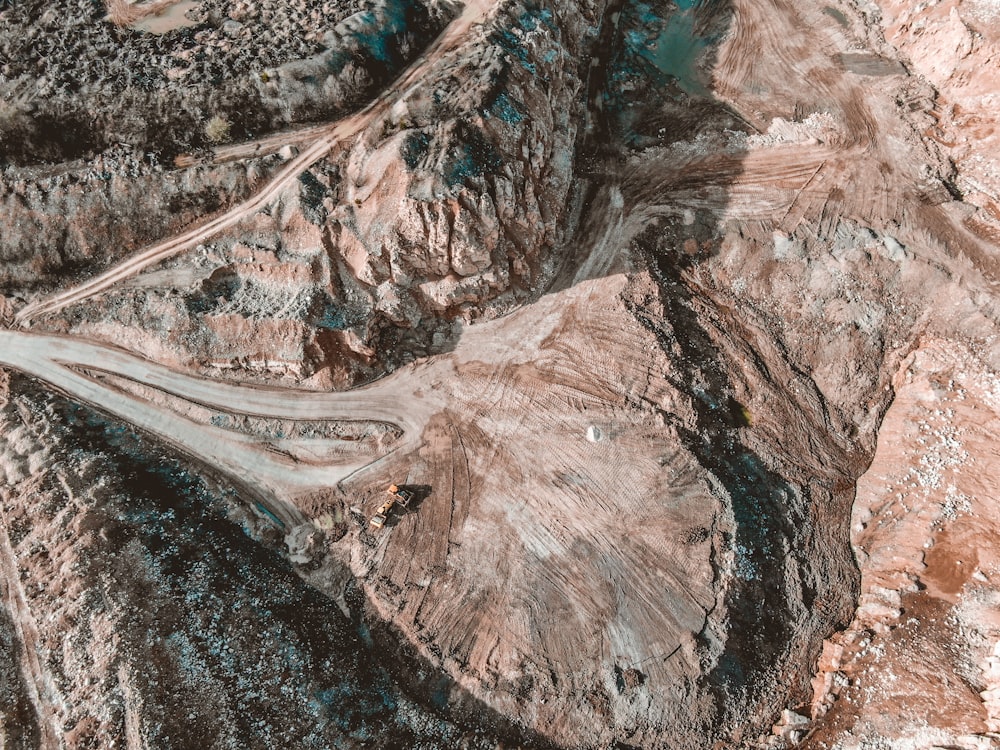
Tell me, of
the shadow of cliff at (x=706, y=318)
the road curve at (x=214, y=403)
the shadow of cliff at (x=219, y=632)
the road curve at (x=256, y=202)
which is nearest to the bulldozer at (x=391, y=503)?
the shadow of cliff at (x=219, y=632)

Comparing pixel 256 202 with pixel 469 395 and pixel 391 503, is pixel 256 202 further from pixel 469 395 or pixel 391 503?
pixel 391 503

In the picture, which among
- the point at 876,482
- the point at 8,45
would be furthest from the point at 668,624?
the point at 8,45

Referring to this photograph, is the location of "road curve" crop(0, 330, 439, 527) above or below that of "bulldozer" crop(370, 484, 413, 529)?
above

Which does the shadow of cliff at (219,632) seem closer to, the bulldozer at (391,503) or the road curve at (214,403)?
the bulldozer at (391,503)

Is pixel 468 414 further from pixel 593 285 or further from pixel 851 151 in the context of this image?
pixel 851 151

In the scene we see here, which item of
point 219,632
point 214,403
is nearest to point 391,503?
point 219,632

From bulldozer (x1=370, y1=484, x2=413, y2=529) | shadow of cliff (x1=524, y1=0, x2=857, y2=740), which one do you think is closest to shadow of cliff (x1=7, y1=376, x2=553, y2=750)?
bulldozer (x1=370, y1=484, x2=413, y2=529)

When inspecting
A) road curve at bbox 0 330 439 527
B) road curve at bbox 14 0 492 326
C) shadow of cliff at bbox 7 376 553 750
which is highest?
road curve at bbox 14 0 492 326

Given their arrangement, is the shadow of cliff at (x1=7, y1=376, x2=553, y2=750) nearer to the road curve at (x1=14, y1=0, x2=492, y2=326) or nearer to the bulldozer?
the bulldozer
